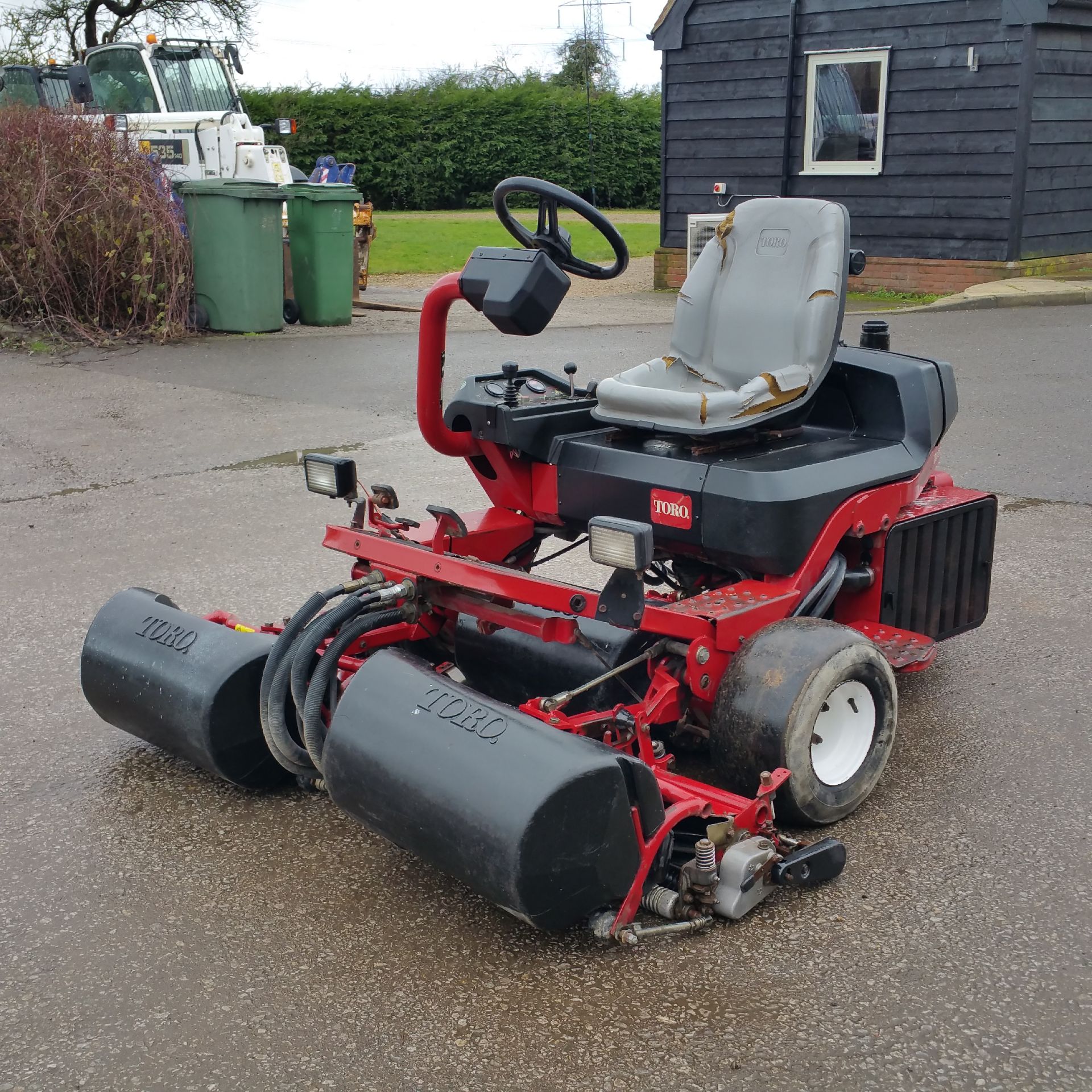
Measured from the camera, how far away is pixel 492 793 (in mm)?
2566

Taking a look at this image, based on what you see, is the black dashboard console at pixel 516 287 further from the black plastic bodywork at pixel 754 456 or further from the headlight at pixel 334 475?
the headlight at pixel 334 475

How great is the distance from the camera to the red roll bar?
3545 mm

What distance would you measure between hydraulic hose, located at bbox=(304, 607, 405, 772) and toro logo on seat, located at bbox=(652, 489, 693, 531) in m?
0.84

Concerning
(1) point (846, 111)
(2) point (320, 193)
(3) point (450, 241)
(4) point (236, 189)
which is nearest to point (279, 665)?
(4) point (236, 189)

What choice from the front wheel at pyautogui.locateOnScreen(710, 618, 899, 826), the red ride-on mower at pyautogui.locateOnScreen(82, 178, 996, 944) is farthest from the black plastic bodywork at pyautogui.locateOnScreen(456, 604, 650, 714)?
the front wheel at pyautogui.locateOnScreen(710, 618, 899, 826)

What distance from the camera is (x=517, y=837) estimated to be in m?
2.48

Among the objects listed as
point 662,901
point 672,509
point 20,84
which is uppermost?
point 20,84

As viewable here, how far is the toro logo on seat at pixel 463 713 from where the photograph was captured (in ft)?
8.81

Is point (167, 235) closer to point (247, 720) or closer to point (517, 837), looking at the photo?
point (247, 720)

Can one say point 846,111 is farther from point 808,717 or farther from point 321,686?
point 321,686

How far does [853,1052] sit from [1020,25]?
1218 cm

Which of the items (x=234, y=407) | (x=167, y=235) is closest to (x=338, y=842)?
(x=234, y=407)

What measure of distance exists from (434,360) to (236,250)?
8295mm

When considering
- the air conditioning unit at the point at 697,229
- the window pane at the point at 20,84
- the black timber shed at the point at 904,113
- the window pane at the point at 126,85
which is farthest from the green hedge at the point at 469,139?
the air conditioning unit at the point at 697,229
